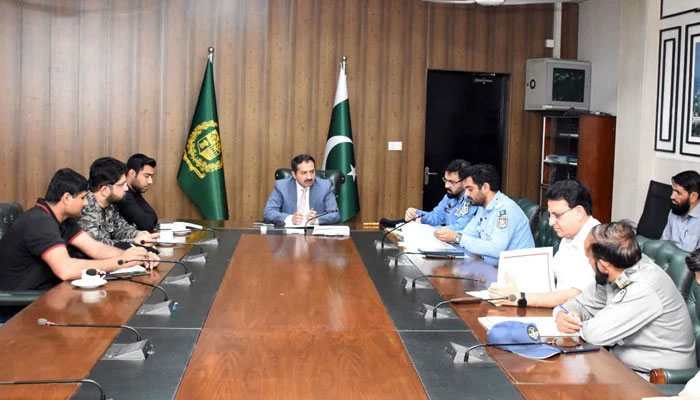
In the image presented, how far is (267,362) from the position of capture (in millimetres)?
Answer: 2566

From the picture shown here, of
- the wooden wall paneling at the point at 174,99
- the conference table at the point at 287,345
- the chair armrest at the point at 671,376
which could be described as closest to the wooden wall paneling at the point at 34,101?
the wooden wall paneling at the point at 174,99

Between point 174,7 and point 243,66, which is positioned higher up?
point 174,7

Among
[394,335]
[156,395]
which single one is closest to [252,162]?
[394,335]

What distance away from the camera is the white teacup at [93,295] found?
3.31 m

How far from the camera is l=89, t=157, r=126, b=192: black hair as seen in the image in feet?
15.5

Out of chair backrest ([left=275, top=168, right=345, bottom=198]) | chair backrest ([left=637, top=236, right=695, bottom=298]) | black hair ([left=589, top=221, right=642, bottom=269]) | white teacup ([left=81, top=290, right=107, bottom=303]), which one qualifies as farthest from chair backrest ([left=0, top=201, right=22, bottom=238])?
chair backrest ([left=637, top=236, right=695, bottom=298])

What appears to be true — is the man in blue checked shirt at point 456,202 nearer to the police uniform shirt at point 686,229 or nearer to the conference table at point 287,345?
the police uniform shirt at point 686,229

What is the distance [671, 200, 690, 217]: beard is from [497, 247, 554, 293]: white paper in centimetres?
245

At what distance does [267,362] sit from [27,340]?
2.85 ft

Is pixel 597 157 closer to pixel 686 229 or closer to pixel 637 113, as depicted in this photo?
pixel 637 113

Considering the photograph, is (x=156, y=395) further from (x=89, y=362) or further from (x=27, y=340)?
(x=27, y=340)

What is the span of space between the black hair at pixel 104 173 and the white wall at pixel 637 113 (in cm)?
439

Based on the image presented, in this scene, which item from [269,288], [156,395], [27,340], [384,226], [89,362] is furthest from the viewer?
[384,226]

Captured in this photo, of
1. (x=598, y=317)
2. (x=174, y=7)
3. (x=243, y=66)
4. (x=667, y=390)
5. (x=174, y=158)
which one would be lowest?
(x=667, y=390)
